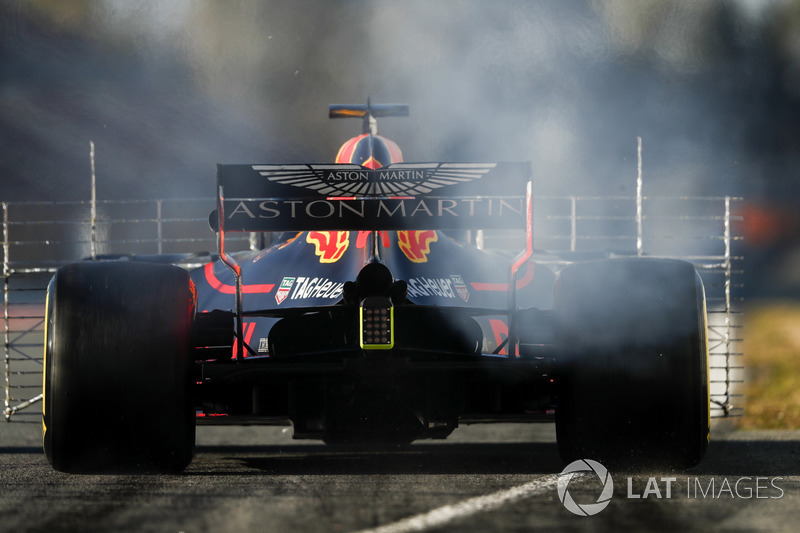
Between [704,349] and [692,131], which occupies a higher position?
[692,131]

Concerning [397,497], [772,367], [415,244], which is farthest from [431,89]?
[397,497]

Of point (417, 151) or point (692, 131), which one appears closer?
point (417, 151)

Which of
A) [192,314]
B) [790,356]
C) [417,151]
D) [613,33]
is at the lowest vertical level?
[790,356]

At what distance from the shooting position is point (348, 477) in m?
5.66

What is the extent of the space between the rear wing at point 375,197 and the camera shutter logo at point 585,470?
117cm

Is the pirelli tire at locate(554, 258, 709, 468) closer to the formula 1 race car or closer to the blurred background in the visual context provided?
the formula 1 race car

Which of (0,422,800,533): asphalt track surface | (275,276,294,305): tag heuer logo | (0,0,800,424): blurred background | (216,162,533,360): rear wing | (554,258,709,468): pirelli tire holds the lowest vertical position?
(0,422,800,533): asphalt track surface

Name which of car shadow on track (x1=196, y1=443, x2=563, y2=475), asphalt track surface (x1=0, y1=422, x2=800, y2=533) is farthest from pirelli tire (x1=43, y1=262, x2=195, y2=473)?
car shadow on track (x1=196, y1=443, x2=563, y2=475)

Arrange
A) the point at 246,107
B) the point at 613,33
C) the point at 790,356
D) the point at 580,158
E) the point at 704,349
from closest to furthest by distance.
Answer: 1. the point at 704,349
2. the point at 613,33
3. the point at 790,356
4. the point at 580,158
5. the point at 246,107

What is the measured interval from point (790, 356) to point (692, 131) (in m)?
3.31

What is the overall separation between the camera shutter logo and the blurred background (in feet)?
21.3

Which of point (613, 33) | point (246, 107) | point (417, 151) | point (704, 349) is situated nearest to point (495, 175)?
point (704, 349)

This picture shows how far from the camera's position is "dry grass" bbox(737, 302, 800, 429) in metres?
12.7

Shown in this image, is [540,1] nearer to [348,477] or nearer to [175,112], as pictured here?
[175,112]
